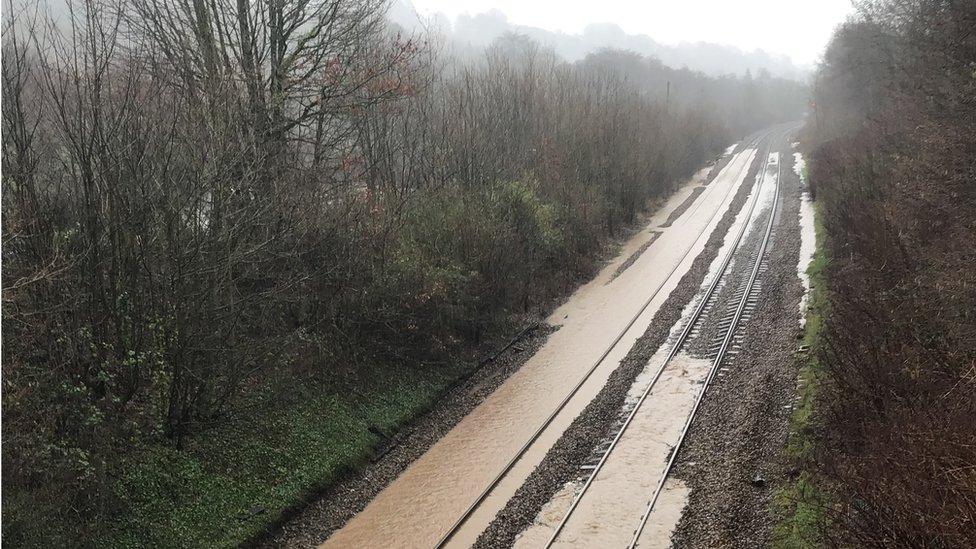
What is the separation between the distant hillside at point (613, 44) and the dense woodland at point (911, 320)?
87.6m

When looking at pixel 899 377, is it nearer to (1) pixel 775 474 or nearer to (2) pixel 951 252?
(1) pixel 775 474

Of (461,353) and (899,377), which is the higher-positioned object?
(899,377)

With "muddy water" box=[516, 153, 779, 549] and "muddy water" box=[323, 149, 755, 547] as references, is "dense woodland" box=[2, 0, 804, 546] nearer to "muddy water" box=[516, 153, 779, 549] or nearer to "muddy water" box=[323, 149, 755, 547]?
"muddy water" box=[323, 149, 755, 547]

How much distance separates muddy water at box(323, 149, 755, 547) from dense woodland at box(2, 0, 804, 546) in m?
1.84

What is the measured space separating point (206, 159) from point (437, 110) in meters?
12.4

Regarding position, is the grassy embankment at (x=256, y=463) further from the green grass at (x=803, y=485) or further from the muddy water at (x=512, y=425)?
the green grass at (x=803, y=485)

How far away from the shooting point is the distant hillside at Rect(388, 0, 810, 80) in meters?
125

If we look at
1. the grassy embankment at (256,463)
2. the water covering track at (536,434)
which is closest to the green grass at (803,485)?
Result: the water covering track at (536,434)

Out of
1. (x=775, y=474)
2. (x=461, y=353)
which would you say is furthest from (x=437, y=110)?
(x=775, y=474)

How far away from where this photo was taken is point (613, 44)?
152 m

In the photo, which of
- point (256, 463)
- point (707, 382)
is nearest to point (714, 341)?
point (707, 382)

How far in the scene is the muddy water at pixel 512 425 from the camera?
11719mm

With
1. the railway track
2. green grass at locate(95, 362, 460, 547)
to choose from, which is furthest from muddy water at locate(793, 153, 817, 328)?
green grass at locate(95, 362, 460, 547)

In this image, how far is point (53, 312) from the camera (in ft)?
32.5
